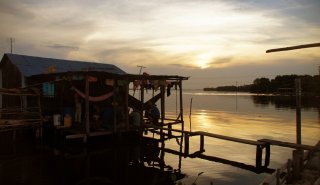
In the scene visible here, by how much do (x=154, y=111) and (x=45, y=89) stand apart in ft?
21.1

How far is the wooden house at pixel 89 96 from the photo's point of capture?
13.7 metres

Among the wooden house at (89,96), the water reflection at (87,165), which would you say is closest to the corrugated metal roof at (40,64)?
the wooden house at (89,96)

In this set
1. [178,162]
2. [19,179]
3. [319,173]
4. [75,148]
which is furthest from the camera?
[178,162]

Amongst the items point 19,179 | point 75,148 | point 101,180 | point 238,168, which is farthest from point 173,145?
point 19,179

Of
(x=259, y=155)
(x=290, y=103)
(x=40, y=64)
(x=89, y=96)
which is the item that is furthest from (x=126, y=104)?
(x=290, y=103)

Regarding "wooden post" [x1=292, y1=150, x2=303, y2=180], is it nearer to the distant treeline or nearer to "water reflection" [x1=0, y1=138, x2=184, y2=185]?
"water reflection" [x1=0, y1=138, x2=184, y2=185]

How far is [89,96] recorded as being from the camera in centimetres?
1399

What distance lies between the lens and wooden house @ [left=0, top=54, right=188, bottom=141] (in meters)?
13.7

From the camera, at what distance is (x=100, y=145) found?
47.1ft

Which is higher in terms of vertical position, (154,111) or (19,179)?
(154,111)

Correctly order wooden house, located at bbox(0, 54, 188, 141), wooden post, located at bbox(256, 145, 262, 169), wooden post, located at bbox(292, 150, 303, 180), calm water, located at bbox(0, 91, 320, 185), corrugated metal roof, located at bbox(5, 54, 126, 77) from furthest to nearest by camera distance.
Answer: corrugated metal roof, located at bbox(5, 54, 126, 77), wooden house, located at bbox(0, 54, 188, 141), wooden post, located at bbox(256, 145, 262, 169), calm water, located at bbox(0, 91, 320, 185), wooden post, located at bbox(292, 150, 303, 180)

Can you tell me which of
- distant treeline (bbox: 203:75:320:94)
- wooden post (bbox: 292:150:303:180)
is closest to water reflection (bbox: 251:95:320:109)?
distant treeline (bbox: 203:75:320:94)

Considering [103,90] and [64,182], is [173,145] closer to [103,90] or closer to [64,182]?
[103,90]

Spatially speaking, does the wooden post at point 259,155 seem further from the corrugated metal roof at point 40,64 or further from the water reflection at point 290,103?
the water reflection at point 290,103
